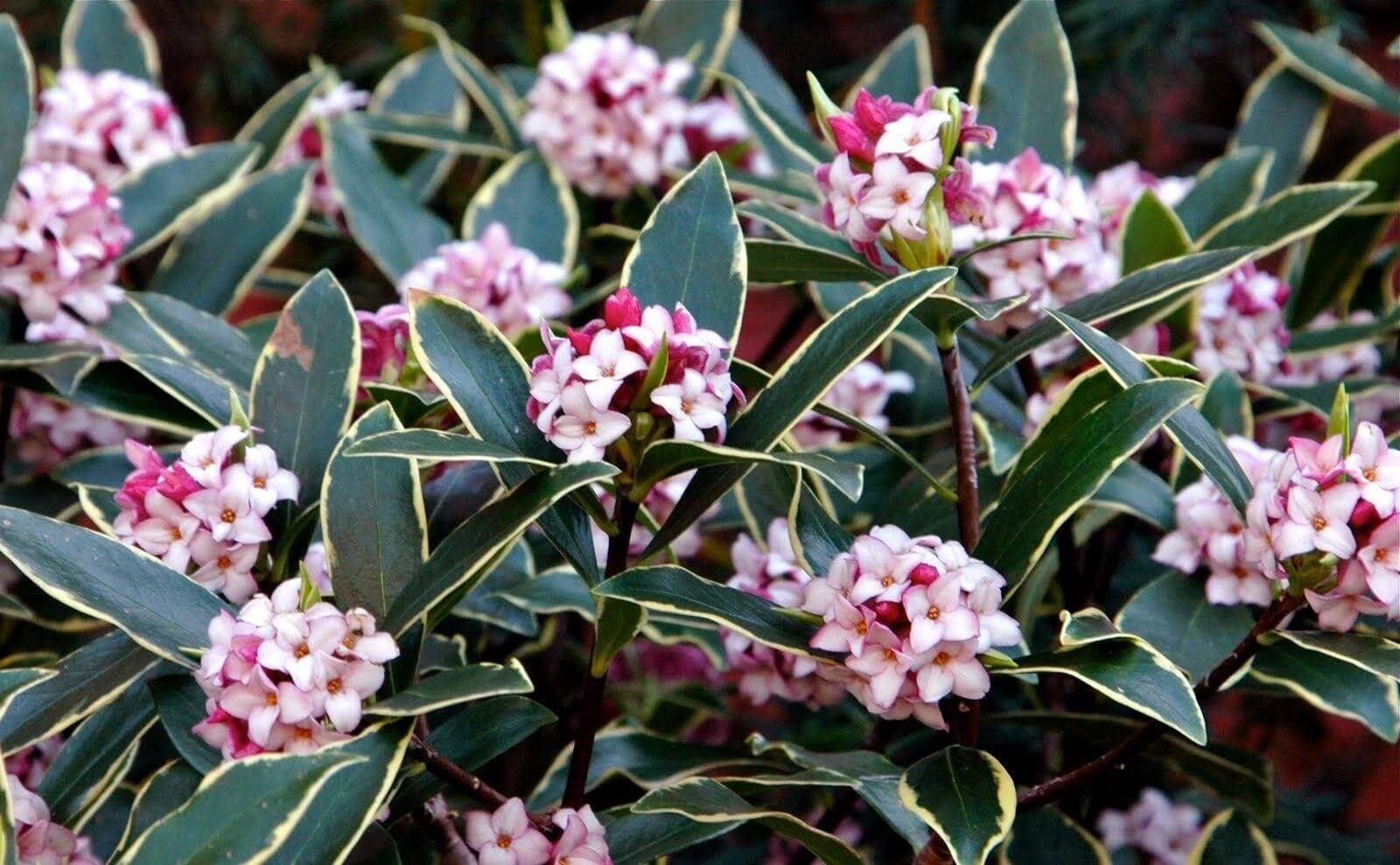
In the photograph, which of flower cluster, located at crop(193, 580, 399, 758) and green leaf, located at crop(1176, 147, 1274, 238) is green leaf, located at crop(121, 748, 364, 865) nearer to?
flower cluster, located at crop(193, 580, 399, 758)

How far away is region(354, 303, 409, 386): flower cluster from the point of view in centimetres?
96

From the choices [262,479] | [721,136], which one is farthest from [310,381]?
[721,136]

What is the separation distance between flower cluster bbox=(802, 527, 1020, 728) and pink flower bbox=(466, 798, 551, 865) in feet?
0.57

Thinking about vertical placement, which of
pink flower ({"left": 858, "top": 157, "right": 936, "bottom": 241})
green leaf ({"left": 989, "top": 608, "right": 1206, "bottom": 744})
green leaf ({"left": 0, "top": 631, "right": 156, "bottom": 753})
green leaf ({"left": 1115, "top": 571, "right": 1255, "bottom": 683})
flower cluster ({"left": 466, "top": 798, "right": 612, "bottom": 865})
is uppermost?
pink flower ({"left": 858, "top": 157, "right": 936, "bottom": 241})

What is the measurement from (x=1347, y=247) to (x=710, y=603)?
80 cm

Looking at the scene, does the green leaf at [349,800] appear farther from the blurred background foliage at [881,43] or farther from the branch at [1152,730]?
the blurred background foliage at [881,43]

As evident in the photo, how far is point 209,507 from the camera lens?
79 cm

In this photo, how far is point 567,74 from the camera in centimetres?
130

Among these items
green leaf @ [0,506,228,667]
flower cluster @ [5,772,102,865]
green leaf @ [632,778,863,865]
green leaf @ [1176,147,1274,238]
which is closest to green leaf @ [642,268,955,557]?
green leaf @ [632,778,863,865]

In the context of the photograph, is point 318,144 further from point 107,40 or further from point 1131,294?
point 1131,294

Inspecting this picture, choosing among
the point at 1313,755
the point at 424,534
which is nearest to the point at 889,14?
the point at 1313,755

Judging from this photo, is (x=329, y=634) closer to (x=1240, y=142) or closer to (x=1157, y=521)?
(x=1157, y=521)

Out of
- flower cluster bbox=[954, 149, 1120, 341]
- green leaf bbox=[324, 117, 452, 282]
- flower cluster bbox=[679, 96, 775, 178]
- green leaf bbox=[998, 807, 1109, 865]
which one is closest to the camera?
flower cluster bbox=[954, 149, 1120, 341]

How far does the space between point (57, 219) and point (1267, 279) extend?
2.84 feet
